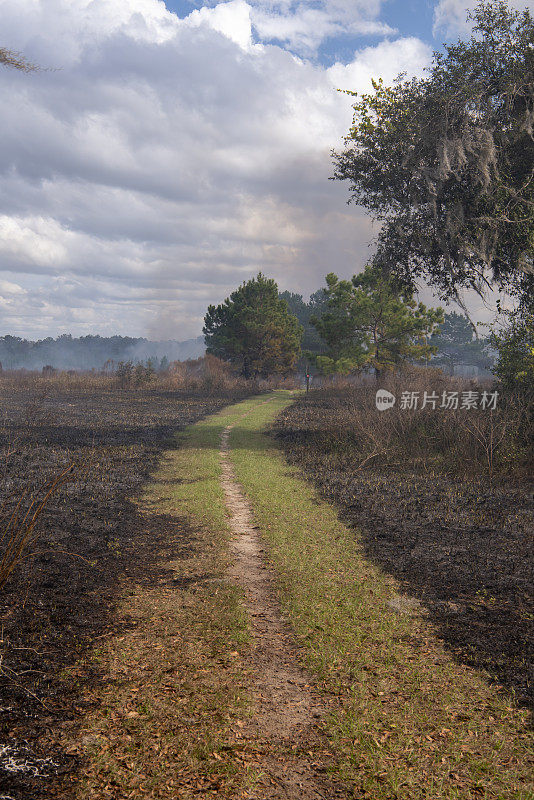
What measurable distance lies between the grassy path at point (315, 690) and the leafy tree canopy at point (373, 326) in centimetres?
2969

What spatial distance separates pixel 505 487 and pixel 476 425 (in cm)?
158

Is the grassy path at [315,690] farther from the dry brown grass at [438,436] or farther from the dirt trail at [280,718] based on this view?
the dry brown grass at [438,436]

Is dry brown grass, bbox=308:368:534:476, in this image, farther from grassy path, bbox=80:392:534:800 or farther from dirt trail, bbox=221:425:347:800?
dirt trail, bbox=221:425:347:800

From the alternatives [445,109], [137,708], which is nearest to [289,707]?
[137,708]

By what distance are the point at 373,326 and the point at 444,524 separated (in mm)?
28453

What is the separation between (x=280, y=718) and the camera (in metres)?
3.98

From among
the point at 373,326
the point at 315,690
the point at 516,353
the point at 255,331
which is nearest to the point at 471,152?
the point at 516,353

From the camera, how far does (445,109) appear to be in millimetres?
13594

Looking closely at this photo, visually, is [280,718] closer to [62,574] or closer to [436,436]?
[62,574]

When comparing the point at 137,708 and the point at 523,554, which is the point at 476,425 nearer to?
the point at 523,554

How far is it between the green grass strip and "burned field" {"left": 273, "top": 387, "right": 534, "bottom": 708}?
326 mm

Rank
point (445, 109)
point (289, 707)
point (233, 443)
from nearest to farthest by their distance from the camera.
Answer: point (289, 707) < point (445, 109) < point (233, 443)

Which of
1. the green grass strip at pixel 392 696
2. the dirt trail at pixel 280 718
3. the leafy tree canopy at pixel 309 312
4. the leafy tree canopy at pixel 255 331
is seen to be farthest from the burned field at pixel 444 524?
the leafy tree canopy at pixel 309 312

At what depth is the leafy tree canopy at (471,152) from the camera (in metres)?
13.3
